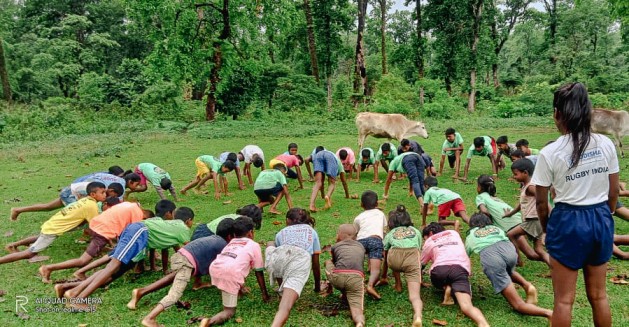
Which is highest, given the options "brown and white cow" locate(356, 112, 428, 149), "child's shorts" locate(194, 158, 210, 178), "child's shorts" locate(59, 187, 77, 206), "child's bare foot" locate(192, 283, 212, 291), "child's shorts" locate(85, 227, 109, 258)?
"brown and white cow" locate(356, 112, 428, 149)

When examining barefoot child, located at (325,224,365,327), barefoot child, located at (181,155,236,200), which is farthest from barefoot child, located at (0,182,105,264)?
barefoot child, located at (325,224,365,327)

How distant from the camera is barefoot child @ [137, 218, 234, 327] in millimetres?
4990

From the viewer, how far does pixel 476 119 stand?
76.8 feet

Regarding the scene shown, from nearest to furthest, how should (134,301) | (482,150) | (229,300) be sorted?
(229,300) < (134,301) < (482,150)

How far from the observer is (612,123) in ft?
43.1

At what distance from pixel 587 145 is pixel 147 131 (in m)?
20.3

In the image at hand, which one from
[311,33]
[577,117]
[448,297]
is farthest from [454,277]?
[311,33]

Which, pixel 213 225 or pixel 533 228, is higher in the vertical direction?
pixel 213 225

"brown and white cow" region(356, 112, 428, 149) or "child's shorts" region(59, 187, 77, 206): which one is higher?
"brown and white cow" region(356, 112, 428, 149)

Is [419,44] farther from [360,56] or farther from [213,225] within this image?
[213,225]

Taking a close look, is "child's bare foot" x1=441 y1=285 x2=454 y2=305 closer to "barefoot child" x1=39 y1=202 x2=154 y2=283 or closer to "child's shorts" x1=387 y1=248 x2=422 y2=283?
"child's shorts" x1=387 y1=248 x2=422 y2=283

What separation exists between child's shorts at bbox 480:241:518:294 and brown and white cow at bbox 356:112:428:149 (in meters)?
10.0

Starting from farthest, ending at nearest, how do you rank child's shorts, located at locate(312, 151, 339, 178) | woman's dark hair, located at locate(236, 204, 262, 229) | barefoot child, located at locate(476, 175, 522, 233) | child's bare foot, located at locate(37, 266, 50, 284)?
1. child's shorts, located at locate(312, 151, 339, 178)
2. barefoot child, located at locate(476, 175, 522, 233)
3. woman's dark hair, located at locate(236, 204, 262, 229)
4. child's bare foot, located at locate(37, 266, 50, 284)

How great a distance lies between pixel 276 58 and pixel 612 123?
2942cm
